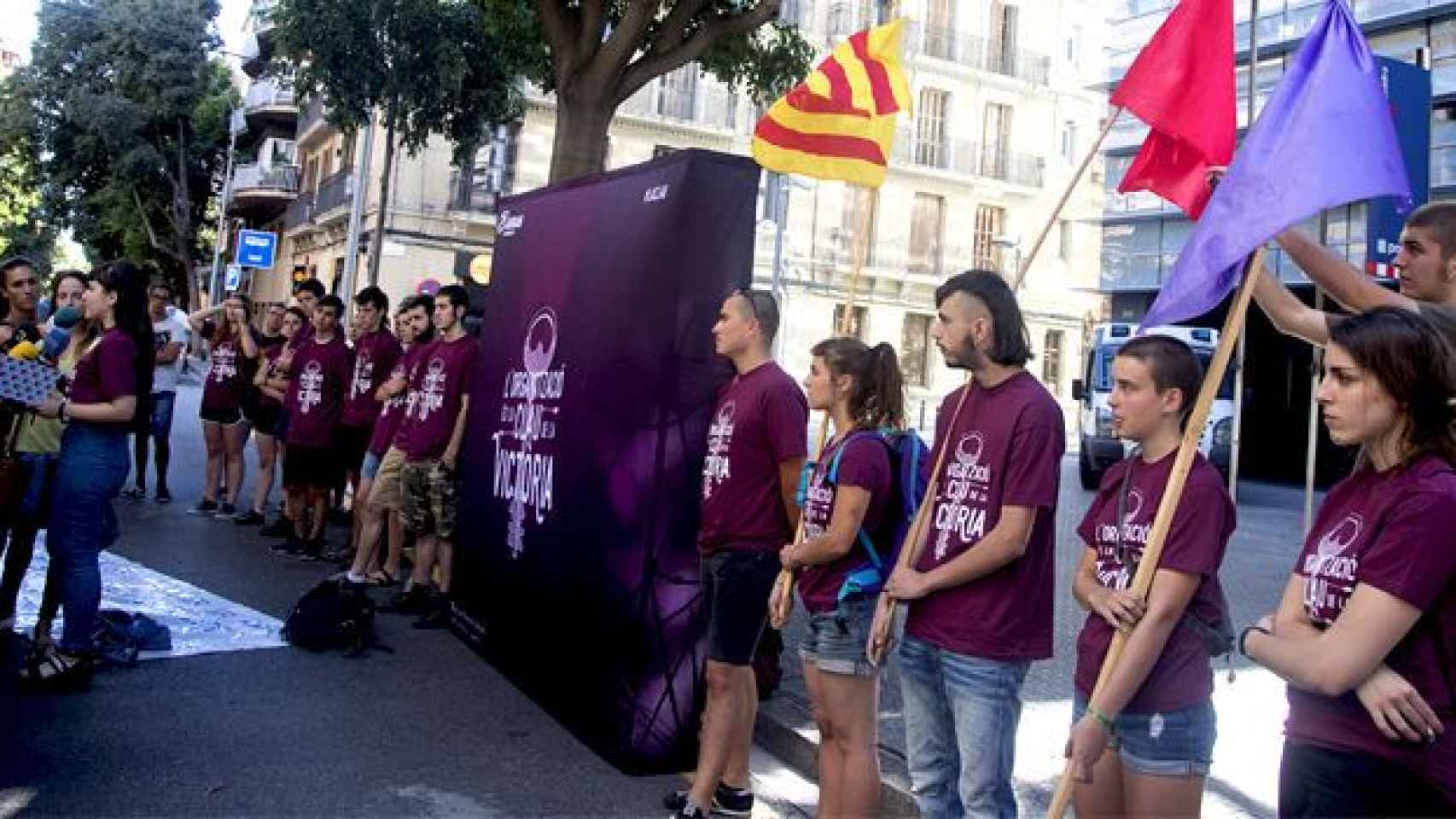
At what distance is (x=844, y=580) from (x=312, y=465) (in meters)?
6.27

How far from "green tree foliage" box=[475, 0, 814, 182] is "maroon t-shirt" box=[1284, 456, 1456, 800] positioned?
8398 millimetres

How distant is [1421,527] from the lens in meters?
2.21

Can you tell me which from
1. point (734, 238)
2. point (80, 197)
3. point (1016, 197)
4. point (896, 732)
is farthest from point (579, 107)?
point (80, 197)

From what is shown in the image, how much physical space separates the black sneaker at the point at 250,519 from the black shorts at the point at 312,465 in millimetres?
1193

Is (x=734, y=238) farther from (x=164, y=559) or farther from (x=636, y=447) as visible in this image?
(x=164, y=559)

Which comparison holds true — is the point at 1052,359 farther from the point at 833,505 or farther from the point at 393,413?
the point at 833,505

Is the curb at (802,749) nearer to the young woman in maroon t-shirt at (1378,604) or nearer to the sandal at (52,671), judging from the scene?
the young woman in maroon t-shirt at (1378,604)

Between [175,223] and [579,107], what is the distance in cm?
3541

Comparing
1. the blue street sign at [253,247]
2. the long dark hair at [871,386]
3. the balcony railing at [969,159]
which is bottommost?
the long dark hair at [871,386]

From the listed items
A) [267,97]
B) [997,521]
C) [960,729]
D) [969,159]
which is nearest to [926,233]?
[969,159]

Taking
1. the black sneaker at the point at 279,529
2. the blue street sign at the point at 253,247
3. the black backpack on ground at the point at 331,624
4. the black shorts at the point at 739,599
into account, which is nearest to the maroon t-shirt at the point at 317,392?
the black sneaker at the point at 279,529

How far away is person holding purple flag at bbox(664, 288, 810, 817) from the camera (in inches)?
169

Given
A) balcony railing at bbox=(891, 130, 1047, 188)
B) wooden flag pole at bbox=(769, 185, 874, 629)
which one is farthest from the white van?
balcony railing at bbox=(891, 130, 1047, 188)

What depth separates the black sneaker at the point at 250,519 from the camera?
33.2 ft
